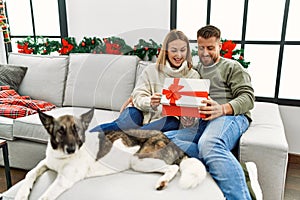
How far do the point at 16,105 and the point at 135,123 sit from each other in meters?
1.22

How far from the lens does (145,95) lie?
61.0 inches

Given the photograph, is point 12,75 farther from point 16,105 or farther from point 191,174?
point 191,174

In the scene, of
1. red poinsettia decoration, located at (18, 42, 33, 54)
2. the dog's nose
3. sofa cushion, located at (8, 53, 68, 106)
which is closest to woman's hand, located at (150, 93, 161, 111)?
the dog's nose

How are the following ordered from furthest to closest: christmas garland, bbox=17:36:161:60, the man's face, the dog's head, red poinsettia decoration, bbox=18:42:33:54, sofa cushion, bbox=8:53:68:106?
1. red poinsettia decoration, bbox=18:42:33:54
2. sofa cushion, bbox=8:53:68:106
3. christmas garland, bbox=17:36:161:60
4. the man's face
5. the dog's head

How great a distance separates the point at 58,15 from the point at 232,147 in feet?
8.36

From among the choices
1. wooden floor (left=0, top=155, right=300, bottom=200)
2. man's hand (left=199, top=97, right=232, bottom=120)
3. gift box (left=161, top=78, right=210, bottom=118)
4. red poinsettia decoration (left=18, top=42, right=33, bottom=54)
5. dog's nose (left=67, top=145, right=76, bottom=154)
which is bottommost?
wooden floor (left=0, top=155, right=300, bottom=200)

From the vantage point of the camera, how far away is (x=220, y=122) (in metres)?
1.34

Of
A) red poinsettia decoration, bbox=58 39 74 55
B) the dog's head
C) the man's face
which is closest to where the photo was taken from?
the dog's head

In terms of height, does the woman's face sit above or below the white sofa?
above

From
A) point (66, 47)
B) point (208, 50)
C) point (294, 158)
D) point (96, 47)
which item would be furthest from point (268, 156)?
point (66, 47)

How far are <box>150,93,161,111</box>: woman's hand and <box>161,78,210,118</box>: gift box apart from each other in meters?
0.08

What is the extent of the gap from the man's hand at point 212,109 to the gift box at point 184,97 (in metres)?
0.02

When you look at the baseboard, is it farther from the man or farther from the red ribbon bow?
the red ribbon bow

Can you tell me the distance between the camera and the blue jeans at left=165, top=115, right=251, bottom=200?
1.09 meters
